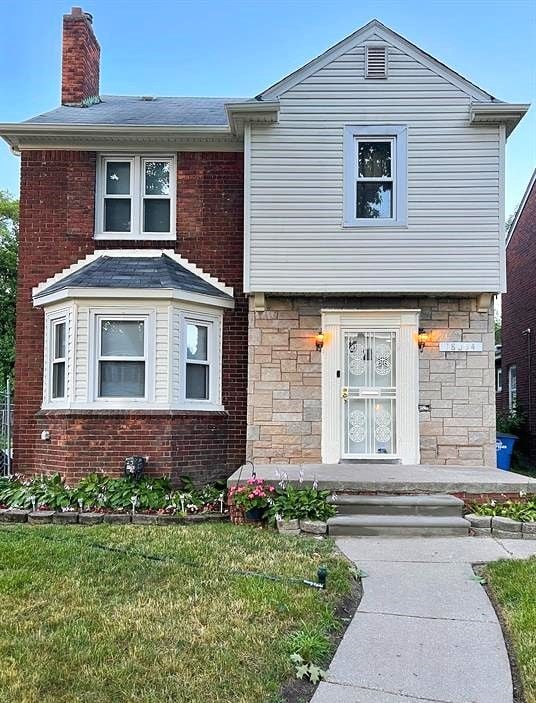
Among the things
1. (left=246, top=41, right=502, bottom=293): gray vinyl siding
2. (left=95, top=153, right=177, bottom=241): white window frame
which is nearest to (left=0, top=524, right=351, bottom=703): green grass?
(left=246, top=41, right=502, bottom=293): gray vinyl siding

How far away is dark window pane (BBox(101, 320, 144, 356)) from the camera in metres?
8.45

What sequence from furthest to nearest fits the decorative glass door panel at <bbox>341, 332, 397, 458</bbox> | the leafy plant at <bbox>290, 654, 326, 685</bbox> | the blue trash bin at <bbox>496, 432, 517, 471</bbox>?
the blue trash bin at <bbox>496, 432, 517, 471</bbox> → the decorative glass door panel at <bbox>341, 332, 397, 458</bbox> → the leafy plant at <bbox>290, 654, 326, 685</bbox>

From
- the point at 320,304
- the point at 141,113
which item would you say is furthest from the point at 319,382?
the point at 141,113

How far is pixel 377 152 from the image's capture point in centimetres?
854

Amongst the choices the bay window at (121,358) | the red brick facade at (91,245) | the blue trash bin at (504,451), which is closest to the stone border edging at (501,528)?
the red brick facade at (91,245)

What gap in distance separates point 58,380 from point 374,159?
559 cm

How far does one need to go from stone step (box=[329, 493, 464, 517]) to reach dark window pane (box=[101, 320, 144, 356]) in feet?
11.9

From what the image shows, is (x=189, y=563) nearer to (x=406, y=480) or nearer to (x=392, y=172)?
(x=406, y=480)

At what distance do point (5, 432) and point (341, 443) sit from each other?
5.58 metres

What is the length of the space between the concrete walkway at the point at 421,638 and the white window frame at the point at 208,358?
3.76m

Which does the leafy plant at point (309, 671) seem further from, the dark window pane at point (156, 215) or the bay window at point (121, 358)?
the dark window pane at point (156, 215)

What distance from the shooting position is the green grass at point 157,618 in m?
2.95

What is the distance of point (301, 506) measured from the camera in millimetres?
6312

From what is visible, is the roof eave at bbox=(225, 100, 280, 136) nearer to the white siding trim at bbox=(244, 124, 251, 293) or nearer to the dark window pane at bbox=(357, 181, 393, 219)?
the white siding trim at bbox=(244, 124, 251, 293)
